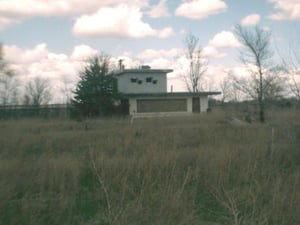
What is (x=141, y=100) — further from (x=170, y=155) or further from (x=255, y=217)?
(x=255, y=217)

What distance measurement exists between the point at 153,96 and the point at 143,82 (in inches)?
140

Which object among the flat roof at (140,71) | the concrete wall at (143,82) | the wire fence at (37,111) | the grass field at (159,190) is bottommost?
the grass field at (159,190)

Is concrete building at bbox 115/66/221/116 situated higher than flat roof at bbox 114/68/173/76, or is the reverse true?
flat roof at bbox 114/68/173/76

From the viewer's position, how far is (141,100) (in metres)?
42.3

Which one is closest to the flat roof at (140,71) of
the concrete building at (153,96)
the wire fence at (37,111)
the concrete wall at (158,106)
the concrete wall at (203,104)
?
the concrete building at (153,96)

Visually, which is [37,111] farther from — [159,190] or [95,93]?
[159,190]

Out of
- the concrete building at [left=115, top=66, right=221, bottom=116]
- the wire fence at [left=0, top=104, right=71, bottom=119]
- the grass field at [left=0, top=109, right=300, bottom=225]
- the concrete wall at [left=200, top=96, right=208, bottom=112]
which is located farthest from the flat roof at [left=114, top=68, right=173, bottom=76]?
the grass field at [left=0, top=109, right=300, bottom=225]

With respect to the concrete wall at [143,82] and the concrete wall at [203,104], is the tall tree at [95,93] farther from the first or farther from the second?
the concrete wall at [203,104]

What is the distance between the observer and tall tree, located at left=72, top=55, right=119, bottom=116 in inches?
1548

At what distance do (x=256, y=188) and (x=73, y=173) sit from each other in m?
3.70

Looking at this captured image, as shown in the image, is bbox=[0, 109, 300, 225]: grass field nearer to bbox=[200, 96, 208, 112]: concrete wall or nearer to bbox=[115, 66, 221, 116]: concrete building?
bbox=[115, 66, 221, 116]: concrete building

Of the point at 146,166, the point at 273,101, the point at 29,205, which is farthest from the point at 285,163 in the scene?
the point at 273,101

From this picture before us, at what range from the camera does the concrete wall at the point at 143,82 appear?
44.6 metres

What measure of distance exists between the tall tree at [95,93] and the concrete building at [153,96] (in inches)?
86.8
